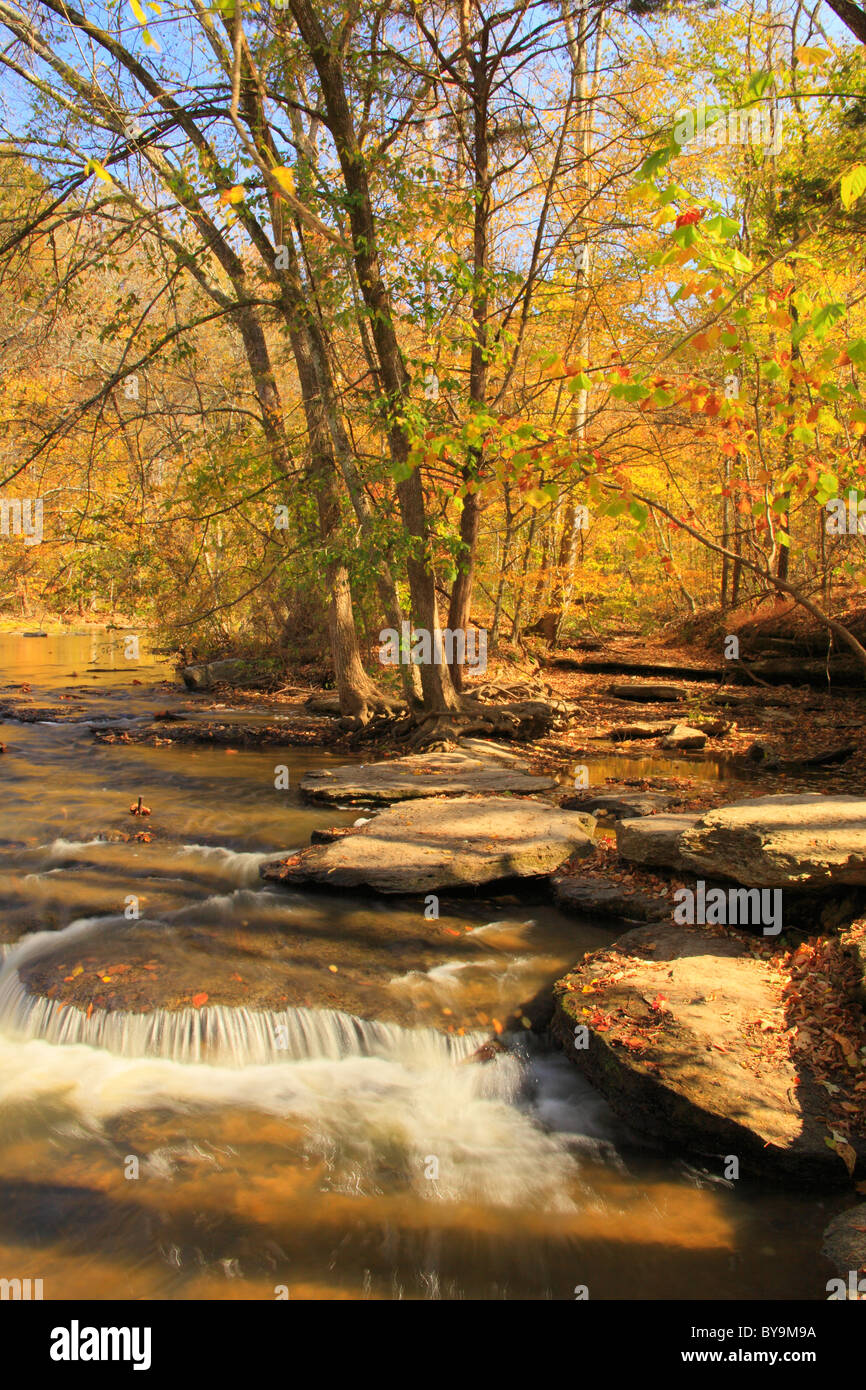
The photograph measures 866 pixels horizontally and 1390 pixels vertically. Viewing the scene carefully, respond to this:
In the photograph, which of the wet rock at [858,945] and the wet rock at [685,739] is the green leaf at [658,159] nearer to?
the wet rock at [858,945]

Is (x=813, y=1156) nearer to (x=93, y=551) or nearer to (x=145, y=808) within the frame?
(x=145, y=808)

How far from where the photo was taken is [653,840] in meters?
6.61

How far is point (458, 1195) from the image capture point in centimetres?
398

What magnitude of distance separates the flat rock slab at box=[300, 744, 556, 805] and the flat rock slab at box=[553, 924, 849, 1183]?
3.68 metres

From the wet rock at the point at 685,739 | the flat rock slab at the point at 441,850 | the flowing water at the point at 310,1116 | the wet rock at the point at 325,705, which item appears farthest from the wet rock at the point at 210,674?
the flat rock slab at the point at 441,850

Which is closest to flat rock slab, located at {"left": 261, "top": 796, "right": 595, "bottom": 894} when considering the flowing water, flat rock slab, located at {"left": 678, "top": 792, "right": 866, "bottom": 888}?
the flowing water

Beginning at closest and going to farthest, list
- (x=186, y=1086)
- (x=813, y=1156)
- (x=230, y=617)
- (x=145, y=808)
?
(x=813, y=1156) → (x=186, y=1086) → (x=145, y=808) → (x=230, y=617)

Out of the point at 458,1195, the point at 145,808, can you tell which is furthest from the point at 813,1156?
the point at 145,808

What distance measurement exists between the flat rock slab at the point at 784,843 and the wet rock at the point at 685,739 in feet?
17.5

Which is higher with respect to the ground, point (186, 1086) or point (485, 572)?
point (485, 572)

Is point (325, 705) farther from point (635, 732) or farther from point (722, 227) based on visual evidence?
point (722, 227)

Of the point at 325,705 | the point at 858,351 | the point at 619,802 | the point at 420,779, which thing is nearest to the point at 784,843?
the point at 619,802

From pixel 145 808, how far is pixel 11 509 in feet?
21.0

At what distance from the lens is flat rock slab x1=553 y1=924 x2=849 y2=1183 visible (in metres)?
3.91
